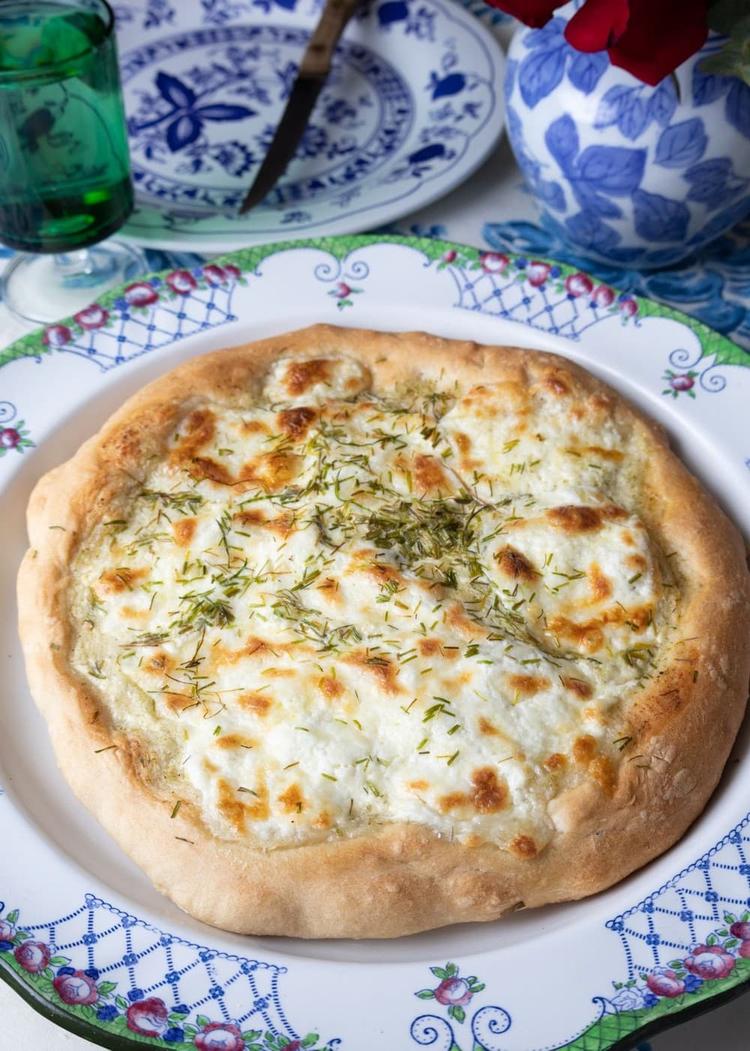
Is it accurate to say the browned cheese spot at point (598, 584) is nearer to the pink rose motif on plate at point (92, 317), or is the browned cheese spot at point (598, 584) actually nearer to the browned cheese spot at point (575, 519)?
the browned cheese spot at point (575, 519)

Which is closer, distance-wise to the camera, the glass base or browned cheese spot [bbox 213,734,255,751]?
browned cheese spot [bbox 213,734,255,751]

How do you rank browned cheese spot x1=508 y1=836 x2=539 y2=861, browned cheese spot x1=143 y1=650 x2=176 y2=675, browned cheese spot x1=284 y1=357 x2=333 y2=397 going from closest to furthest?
browned cheese spot x1=508 y1=836 x2=539 y2=861
browned cheese spot x1=143 y1=650 x2=176 y2=675
browned cheese spot x1=284 y1=357 x2=333 y2=397

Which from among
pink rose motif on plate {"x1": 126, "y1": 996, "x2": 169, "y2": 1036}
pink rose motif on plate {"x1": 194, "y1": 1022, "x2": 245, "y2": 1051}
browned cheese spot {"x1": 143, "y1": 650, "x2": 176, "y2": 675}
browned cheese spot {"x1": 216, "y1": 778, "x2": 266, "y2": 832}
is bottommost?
pink rose motif on plate {"x1": 194, "y1": 1022, "x2": 245, "y2": 1051}

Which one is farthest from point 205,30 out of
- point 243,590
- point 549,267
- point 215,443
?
point 243,590

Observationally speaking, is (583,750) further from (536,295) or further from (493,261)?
(493,261)

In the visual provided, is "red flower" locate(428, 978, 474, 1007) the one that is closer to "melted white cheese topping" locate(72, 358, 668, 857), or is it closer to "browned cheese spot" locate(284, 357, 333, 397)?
"melted white cheese topping" locate(72, 358, 668, 857)

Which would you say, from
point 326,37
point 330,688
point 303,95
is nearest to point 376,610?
point 330,688

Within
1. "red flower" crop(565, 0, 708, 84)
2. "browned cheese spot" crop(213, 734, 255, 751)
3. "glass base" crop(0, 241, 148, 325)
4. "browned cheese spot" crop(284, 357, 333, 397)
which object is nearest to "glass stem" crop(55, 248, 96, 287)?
"glass base" crop(0, 241, 148, 325)

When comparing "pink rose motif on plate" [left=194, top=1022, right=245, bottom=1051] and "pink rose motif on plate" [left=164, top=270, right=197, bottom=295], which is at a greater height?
"pink rose motif on plate" [left=164, top=270, right=197, bottom=295]
